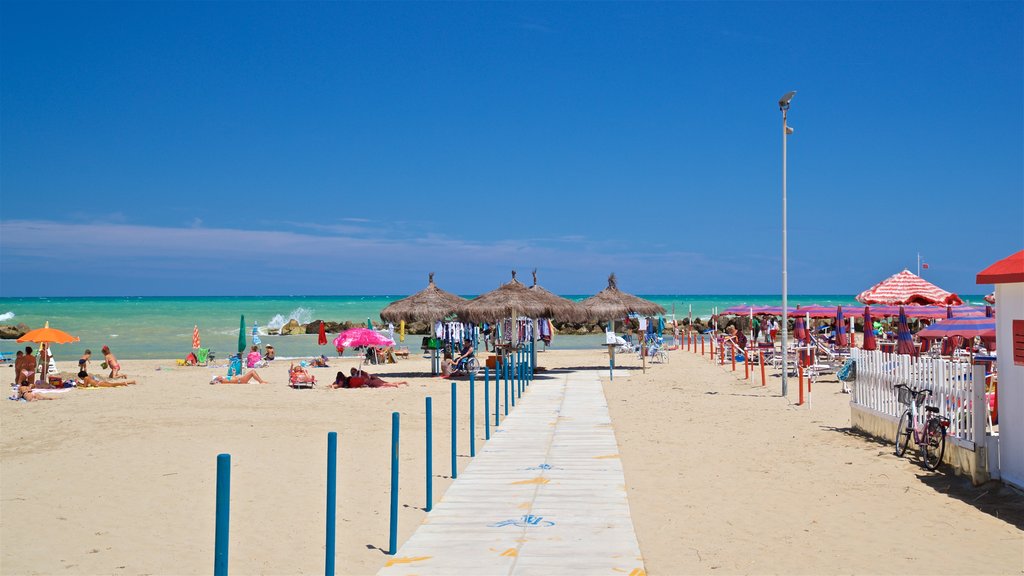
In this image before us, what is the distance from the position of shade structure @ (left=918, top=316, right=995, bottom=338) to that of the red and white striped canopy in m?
5.30

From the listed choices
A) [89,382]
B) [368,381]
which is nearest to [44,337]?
[89,382]

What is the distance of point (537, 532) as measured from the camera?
648 centimetres

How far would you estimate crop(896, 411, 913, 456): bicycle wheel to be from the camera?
970 cm

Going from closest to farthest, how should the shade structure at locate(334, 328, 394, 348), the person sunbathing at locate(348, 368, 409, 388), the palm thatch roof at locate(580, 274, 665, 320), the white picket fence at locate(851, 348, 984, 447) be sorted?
the white picket fence at locate(851, 348, 984, 447) < the person sunbathing at locate(348, 368, 409, 388) < the shade structure at locate(334, 328, 394, 348) < the palm thatch roof at locate(580, 274, 665, 320)

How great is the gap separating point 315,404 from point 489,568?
11211mm

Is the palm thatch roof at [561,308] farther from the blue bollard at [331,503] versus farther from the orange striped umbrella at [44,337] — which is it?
the blue bollard at [331,503]

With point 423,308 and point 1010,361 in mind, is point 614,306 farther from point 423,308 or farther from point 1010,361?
point 1010,361

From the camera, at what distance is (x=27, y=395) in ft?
55.5

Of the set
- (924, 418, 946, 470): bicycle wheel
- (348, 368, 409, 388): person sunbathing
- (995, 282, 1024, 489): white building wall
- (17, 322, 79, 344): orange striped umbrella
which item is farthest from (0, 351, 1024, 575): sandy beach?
(17, 322, 79, 344): orange striped umbrella

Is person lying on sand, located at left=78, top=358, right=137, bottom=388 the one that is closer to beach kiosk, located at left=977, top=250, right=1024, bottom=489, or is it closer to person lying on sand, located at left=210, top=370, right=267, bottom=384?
person lying on sand, located at left=210, top=370, right=267, bottom=384

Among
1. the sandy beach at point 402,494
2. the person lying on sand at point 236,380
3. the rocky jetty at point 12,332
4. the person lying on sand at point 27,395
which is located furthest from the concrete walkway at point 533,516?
the rocky jetty at point 12,332

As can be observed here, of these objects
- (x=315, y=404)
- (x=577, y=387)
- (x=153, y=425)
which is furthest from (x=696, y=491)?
(x=577, y=387)

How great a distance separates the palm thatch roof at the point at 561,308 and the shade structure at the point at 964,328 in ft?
30.8

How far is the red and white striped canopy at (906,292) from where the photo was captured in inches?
849
